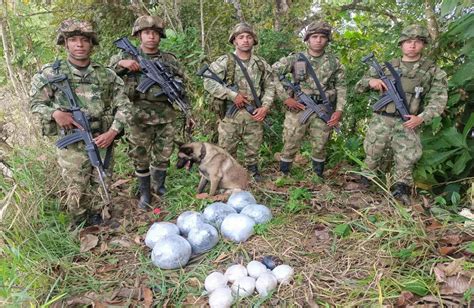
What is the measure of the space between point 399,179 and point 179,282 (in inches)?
114

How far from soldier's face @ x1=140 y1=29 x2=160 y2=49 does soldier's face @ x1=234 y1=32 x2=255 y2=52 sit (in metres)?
0.99

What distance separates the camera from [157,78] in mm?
4492

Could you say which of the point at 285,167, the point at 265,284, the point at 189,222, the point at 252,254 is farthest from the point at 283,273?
the point at 285,167

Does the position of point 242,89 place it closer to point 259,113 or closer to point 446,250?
point 259,113

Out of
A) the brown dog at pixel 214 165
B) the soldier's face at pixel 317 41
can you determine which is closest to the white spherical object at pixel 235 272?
the brown dog at pixel 214 165

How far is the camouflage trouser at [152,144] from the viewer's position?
4812 mm

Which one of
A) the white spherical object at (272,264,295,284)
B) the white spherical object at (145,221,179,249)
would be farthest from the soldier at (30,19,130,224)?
the white spherical object at (272,264,295,284)

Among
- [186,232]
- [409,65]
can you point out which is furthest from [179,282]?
[409,65]

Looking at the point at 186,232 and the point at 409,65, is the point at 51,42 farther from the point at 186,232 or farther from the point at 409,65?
the point at 409,65

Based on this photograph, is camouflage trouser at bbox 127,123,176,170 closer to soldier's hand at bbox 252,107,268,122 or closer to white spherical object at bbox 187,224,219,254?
soldier's hand at bbox 252,107,268,122

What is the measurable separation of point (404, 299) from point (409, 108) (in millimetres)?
2476

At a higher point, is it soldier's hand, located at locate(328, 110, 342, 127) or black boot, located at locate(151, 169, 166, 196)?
soldier's hand, located at locate(328, 110, 342, 127)

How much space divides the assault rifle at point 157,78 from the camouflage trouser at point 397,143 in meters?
2.31

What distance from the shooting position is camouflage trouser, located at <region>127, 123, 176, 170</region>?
4812 millimetres
